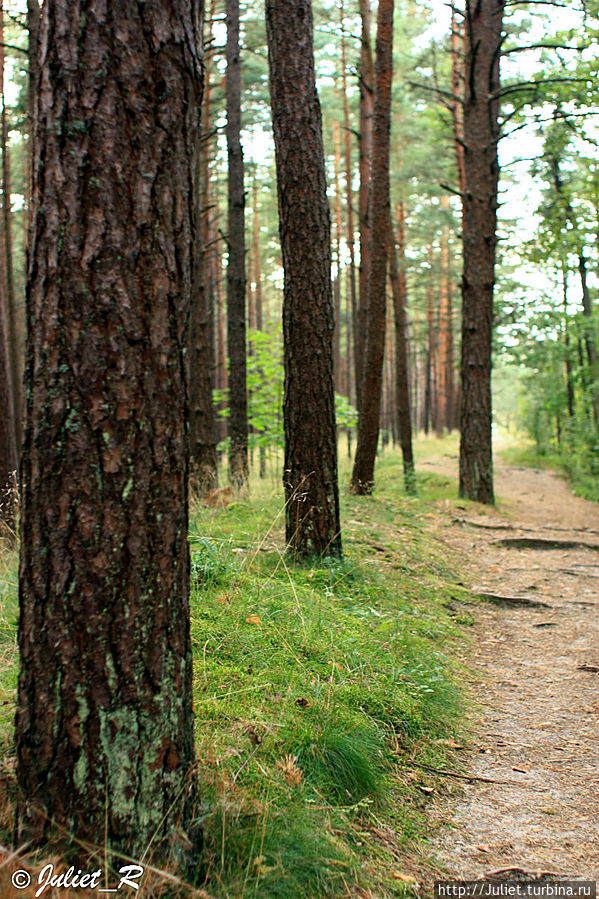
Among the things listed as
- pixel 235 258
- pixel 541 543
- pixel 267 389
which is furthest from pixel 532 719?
pixel 267 389

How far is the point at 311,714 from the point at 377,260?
7987 millimetres

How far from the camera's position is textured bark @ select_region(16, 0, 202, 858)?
1957 mm

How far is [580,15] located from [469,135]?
3.06 m

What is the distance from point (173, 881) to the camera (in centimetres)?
199

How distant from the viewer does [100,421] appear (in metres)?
1.97

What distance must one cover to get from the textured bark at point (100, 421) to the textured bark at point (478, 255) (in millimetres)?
9203

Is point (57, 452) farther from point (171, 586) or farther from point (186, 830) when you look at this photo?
point (186, 830)

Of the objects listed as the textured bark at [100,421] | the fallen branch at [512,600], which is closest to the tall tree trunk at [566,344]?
the fallen branch at [512,600]

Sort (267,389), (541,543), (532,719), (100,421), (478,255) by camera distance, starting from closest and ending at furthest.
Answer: (100,421)
(532,719)
(541,543)
(478,255)
(267,389)

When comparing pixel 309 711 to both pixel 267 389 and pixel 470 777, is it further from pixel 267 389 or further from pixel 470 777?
pixel 267 389

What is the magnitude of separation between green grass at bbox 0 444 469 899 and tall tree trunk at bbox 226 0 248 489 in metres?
5.42

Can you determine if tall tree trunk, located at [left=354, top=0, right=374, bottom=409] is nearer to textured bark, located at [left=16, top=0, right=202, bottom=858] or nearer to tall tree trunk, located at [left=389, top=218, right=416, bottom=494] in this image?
tall tree trunk, located at [left=389, top=218, right=416, bottom=494]

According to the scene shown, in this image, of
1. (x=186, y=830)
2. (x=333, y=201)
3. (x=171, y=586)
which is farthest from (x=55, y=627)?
(x=333, y=201)

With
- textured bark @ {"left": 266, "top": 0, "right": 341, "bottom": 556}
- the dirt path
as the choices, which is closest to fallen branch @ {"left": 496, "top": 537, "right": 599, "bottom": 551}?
the dirt path
